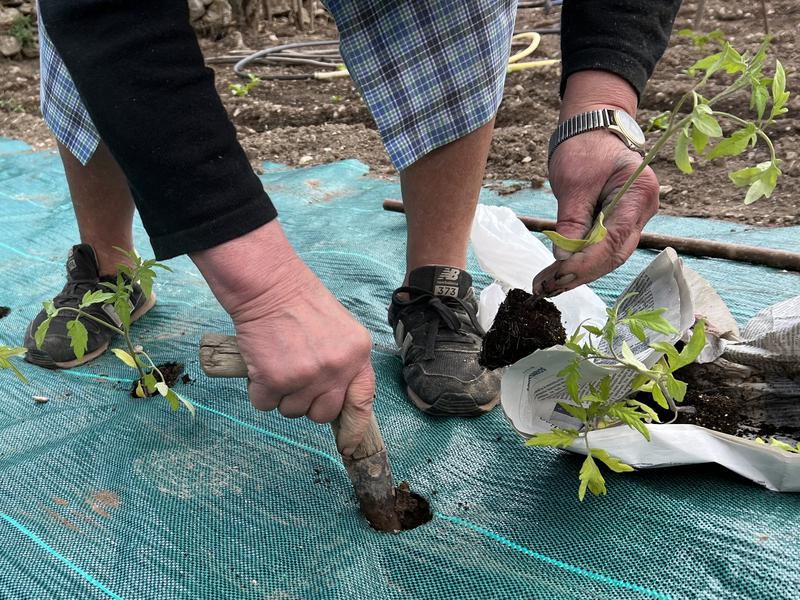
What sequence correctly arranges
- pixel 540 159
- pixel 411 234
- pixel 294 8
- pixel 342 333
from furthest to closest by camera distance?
1. pixel 294 8
2. pixel 540 159
3. pixel 411 234
4. pixel 342 333

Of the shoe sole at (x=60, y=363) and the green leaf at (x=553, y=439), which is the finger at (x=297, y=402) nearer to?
the green leaf at (x=553, y=439)

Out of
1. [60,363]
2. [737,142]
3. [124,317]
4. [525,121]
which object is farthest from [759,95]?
[525,121]

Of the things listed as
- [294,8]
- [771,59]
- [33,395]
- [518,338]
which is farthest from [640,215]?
[294,8]

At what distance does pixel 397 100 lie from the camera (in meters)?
1.57

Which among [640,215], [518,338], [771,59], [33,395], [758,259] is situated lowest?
[771,59]

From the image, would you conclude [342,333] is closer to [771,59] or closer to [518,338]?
[518,338]

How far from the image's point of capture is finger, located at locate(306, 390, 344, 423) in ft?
3.19

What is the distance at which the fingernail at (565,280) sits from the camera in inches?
44.1

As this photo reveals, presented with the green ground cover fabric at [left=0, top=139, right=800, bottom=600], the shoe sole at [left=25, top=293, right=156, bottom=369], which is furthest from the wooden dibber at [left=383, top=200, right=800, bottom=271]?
the shoe sole at [left=25, top=293, right=156, bottom=369]

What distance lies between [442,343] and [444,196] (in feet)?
1.24

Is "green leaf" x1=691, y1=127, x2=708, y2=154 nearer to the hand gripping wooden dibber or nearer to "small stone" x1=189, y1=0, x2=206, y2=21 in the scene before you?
the hand gripping wooden dibber

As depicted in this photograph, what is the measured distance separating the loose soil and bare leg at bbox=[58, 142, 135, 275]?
5.53 feet

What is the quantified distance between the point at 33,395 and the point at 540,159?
2.50 m

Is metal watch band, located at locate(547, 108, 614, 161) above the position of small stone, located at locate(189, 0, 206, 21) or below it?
above
